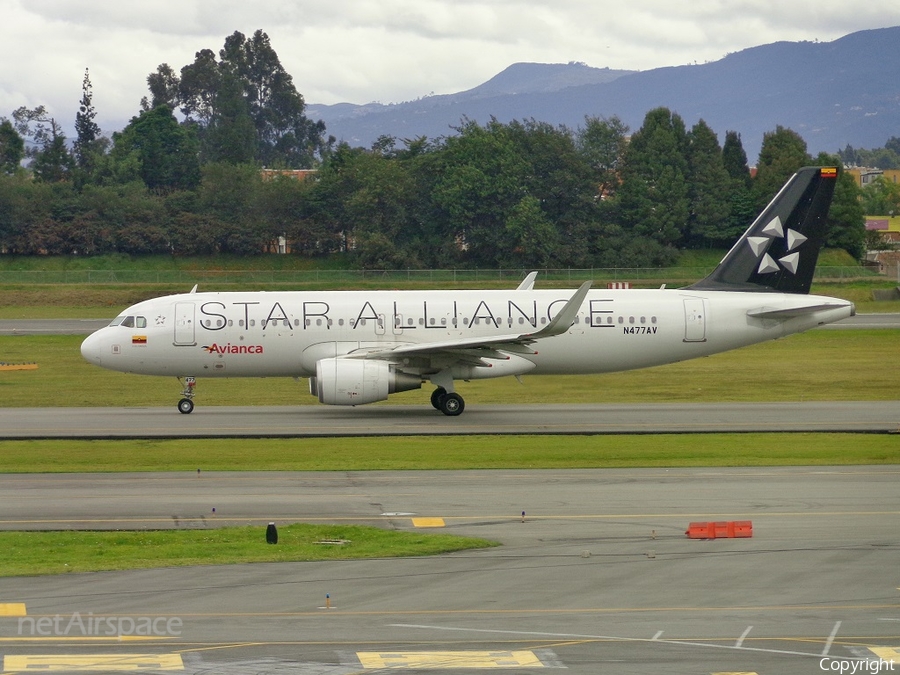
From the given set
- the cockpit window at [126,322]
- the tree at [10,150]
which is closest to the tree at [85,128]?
the tree at [10,150]

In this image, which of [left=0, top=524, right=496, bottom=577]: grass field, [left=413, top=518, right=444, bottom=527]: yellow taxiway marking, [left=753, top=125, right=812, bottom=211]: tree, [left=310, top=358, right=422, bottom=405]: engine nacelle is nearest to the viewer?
[left=0, top=524, right=496, bottom=577]: grass field

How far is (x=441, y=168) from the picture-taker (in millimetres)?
102188

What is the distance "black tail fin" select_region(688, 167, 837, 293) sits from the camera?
124 feet

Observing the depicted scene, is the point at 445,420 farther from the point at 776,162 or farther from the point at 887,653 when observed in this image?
the point at 776,162

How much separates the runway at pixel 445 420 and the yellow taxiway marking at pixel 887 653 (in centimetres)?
1772

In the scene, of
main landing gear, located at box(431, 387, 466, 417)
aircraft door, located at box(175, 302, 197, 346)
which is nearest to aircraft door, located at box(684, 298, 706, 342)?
main landing gear, located at box(431, 387, 466, 417)

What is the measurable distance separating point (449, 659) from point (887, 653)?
503 centimetres

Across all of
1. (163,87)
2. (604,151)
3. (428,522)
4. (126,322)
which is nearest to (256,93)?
(163,87)

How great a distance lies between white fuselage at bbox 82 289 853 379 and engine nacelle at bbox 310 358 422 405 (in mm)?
1690

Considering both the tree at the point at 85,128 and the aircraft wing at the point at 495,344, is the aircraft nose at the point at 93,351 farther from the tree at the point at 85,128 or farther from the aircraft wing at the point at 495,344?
the tree at the point at 85,128

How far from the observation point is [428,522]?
20906 millimetres

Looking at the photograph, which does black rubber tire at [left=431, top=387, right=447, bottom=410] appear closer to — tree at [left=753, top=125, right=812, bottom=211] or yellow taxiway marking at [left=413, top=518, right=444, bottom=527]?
yellow taxiway marking at [left=413, top=518, right=444, bottom=527]

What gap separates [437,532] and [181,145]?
11536 cm

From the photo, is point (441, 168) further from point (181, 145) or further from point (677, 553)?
point (677, 553)
